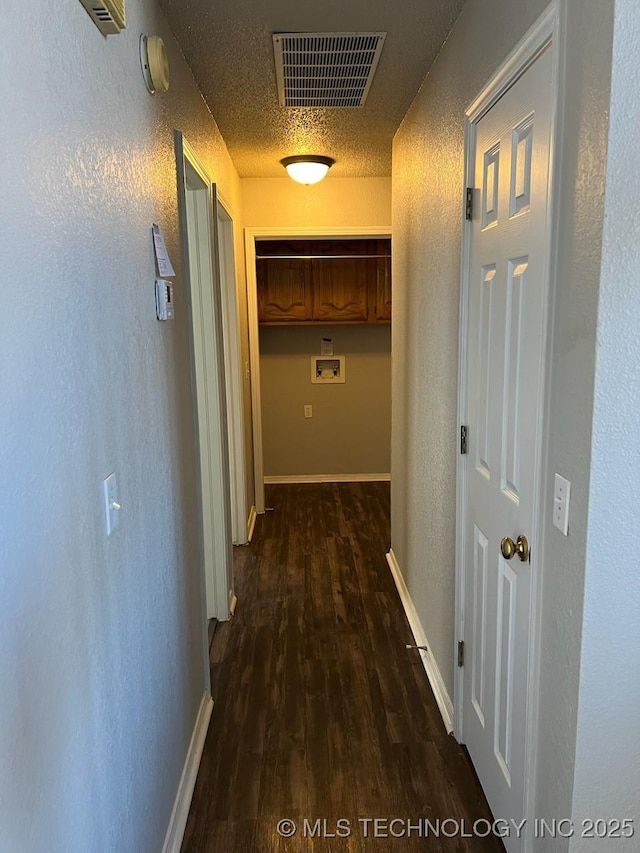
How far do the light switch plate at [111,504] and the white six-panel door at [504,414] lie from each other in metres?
0.92

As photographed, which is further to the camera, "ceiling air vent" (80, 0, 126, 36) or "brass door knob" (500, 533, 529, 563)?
"brass door knob" (500, 533, 529, 563)

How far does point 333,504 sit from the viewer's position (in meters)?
4.94

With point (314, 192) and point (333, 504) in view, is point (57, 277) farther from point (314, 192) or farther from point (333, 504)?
point (333, 504)

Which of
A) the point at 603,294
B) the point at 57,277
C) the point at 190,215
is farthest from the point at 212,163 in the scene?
the point at 603,294

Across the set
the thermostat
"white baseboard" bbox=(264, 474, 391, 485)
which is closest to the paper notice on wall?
the thermostat

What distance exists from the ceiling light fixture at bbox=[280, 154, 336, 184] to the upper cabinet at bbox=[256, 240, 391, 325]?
1.48m

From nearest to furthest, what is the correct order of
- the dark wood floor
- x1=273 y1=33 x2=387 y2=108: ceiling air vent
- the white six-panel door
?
the white six-panel door → the dark wood floor → x1=273 y1=33 x2=387 y2=108: ceiling air vent

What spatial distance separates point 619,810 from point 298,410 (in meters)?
4.49

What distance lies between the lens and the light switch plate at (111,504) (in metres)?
1.18

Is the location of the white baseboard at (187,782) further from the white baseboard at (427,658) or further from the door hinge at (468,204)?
the door hinge at (468,204)

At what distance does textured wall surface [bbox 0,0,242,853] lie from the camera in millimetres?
810

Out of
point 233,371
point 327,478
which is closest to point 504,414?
point 233,371

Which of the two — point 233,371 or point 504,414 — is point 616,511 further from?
point 233,371

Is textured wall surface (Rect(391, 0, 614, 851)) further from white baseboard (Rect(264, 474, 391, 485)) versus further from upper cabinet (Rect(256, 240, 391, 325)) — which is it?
white baseboard (Rect(264, 474, 391, 485))
